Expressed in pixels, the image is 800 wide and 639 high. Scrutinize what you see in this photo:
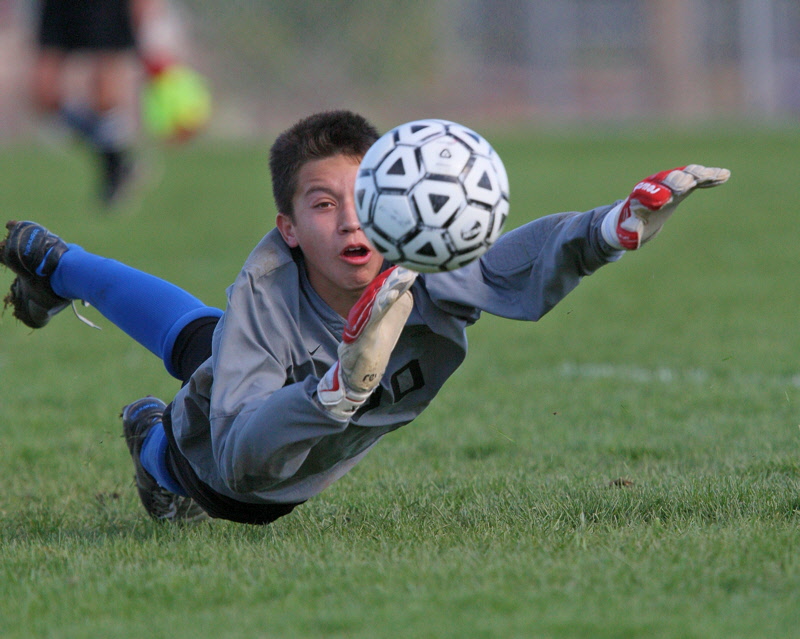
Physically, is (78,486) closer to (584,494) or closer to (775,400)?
(584,494)

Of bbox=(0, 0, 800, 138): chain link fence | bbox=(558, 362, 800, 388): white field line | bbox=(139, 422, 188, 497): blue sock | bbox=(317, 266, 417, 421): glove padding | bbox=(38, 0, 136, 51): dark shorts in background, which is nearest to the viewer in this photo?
bbox=(317, 266, 417, 421): glove padding

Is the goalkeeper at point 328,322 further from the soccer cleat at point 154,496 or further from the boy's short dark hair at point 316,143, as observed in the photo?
the soccer cleat at point 154,496

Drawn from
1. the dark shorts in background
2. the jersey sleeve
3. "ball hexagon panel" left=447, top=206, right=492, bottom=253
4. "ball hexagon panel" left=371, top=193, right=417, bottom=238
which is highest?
the dark shorts in background

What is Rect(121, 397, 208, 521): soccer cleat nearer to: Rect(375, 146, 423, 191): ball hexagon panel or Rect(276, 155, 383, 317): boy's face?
Rect(276, 155, 383, 317): boy's face

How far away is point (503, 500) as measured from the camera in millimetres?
3256

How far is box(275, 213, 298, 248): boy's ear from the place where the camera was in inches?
118

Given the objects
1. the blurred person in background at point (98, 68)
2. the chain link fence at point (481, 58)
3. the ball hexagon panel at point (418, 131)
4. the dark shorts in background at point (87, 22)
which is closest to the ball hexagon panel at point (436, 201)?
the ball hexagon panel at point (418, 131)

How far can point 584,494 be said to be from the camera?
3252 mm

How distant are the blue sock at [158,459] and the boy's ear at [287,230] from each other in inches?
25.7

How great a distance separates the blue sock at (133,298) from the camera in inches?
140

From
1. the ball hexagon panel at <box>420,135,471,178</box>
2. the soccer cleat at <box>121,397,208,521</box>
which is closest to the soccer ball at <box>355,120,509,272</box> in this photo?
the ball hexagon panel at <box>420,135,471,178</box>

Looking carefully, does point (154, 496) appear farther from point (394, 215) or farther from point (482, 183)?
point (482, 183)

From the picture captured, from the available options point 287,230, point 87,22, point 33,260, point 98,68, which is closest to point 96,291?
point 33,260

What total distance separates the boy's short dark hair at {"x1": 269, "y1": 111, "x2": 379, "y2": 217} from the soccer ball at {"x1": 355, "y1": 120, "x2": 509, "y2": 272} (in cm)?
33
